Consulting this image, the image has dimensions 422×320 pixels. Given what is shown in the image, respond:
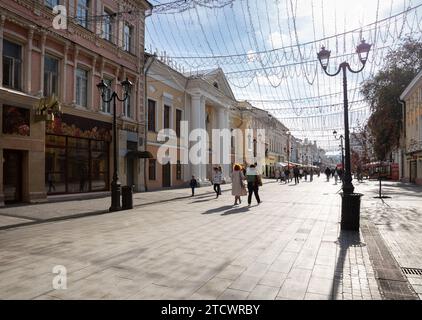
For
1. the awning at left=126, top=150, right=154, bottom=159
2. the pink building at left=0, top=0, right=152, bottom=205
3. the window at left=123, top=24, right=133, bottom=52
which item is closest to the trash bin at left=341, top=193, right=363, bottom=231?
the pink building at left=0, top=0, right=152, bottom=205

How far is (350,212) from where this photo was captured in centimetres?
791

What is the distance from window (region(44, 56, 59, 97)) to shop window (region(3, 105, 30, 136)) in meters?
1.92

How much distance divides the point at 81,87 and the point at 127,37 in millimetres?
5757

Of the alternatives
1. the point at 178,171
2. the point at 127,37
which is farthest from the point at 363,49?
the point at 178,171

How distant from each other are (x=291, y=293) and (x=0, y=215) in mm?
9801

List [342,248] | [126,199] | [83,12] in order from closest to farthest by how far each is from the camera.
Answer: [342,248] → [126,199] → [83,12]

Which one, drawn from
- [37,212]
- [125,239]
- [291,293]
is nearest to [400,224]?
[291,293]

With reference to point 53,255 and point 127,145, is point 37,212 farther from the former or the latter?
point 127,145

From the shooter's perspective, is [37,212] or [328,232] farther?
[37,212]

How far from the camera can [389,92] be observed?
1403 inches

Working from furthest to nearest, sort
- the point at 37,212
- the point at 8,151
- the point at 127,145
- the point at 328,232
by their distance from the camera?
the point at 127,145 → the point at 8,151 → the point at 37,212 → the point at 328,232

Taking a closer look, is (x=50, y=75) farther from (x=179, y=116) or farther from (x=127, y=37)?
(x=179, y=116)

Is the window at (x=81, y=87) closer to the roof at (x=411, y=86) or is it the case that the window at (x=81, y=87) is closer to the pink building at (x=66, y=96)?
the pink building at (x=66, y=96)

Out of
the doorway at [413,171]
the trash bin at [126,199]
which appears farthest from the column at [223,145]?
the trash bin at [126,199]
